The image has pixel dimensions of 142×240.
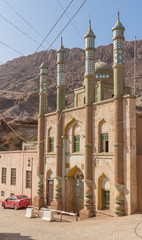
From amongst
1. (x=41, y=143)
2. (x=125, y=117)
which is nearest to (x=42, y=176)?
(x=41, y=143)

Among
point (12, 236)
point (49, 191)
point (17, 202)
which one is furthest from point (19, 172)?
point (12, 236)

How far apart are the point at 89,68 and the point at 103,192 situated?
31.8 ft

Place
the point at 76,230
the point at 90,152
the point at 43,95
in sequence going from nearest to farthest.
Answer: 1. the point at 76,230
2. the point at 90,152
3. the point at 43,95

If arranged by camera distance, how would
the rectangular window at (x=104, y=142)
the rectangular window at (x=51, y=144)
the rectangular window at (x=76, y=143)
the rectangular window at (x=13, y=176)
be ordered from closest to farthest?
1. the rectangular window at (x=104, y=142)
2. the rectangular window at (x=76, y=143)
3. the rectangular window at (x=51, y=144)
4. the rectangular window at (x=13, y=176)

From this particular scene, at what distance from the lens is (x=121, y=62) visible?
17156 millimetres

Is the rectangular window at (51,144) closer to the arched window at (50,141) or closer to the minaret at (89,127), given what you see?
the arched window at (50,141)

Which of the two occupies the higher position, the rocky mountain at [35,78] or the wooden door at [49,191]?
the rocky mountain at [35,78]

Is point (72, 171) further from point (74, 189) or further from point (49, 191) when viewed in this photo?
point (49, 191)

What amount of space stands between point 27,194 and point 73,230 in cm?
1226

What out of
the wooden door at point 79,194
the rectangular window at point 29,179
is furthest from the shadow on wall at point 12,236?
the rectangular window at point 29,179

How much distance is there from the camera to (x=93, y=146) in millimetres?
18484

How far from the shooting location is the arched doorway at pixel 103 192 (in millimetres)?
17183

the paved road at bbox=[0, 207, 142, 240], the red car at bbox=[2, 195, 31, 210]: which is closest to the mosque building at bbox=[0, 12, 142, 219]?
the red car at bbox=[2, 195, 31, 210]

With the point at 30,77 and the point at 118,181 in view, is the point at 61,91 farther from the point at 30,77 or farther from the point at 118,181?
the point at 30,77
